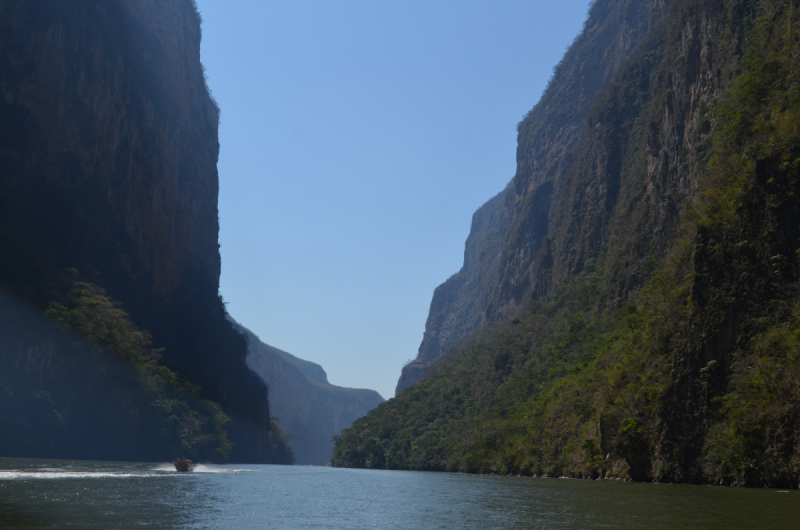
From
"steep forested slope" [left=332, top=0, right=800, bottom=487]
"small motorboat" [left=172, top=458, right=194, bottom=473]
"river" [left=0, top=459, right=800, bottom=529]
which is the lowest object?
"small motorboat" [left=172, top=458, right=194, bottom=473]

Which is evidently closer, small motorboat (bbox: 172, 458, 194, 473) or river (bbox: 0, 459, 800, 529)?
river (bbox: 0, 459, 800, 529)

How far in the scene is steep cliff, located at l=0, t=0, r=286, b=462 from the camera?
324 ft

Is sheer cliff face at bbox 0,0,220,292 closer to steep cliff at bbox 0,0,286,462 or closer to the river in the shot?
steep cliff at bbox 0,0,286,462

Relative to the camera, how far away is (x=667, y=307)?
55500mm

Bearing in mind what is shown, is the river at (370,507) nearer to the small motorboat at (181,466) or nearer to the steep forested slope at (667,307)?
the steep forested slope at (667,307)

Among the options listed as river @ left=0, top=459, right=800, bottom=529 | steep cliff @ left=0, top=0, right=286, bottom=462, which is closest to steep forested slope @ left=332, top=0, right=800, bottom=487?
river @ left=0, top=459, right=800, bottom=529

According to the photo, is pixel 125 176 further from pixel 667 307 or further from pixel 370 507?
pixel 370 507

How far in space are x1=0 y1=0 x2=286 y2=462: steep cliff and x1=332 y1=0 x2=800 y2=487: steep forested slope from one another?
36.9m

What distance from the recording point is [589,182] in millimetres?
140750

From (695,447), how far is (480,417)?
64580 millimetres

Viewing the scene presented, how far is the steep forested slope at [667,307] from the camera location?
44750mm

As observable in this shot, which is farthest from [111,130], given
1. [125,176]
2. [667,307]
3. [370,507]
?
[370,507]

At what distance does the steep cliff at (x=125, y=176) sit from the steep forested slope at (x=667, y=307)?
36946 mm

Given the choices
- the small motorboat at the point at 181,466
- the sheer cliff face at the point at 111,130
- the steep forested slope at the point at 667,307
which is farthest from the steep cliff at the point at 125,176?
the steep forested slope at the point at 667,307
